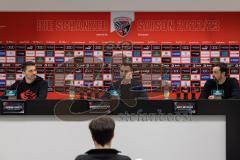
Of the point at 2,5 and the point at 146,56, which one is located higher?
the point at 2,5

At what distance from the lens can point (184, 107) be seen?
4.01 meters

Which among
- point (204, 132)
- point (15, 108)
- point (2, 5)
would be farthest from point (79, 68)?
point (204, 132)

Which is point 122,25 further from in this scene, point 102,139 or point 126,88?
point 102,139

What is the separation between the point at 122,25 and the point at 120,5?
280mm

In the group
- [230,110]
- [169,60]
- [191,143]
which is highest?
[169,60]

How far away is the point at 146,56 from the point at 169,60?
33cm

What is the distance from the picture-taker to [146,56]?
638cm

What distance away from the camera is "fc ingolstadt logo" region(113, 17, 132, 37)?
6.32m

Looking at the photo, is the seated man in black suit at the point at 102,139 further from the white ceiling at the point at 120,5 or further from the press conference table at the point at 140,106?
the white ceiling at the point at 120,5

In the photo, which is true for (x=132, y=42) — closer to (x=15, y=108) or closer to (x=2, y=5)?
(x=2, y=5)

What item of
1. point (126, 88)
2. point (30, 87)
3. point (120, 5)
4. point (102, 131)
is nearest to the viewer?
point (102, 131)

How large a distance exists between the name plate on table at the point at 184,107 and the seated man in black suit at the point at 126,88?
58 cm

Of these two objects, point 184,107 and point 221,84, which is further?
point 221,84

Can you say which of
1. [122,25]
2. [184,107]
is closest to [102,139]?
[184,107]
